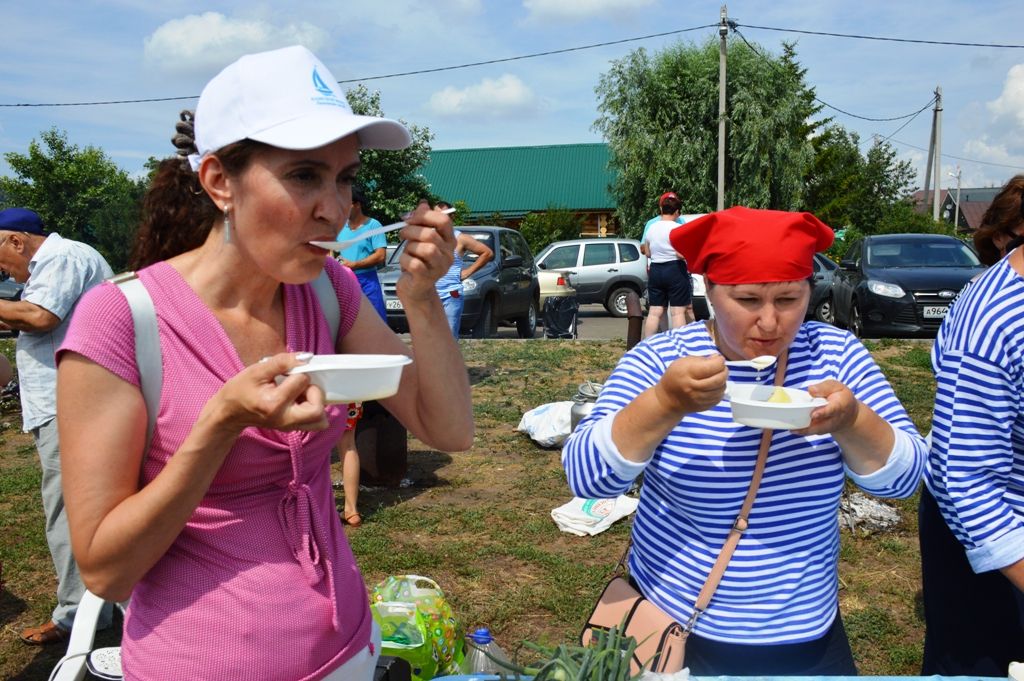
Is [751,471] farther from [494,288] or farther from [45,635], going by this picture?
[494,288]

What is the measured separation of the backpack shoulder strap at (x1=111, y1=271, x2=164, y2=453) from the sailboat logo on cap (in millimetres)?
467

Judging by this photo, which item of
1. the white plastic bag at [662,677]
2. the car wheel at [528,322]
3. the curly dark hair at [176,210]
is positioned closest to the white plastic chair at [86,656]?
the curly dark hair at [176,210]

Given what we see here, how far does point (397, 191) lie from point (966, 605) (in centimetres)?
2699

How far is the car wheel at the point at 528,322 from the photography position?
1448cm

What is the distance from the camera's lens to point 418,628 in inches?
114

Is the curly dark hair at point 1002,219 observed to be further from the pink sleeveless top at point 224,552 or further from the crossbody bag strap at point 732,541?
the pink sleeveless top at point 224,552

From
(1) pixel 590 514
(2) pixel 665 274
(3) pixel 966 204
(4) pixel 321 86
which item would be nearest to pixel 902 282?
(2) pixel 665 274

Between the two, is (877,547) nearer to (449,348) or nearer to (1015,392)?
(1015,392)

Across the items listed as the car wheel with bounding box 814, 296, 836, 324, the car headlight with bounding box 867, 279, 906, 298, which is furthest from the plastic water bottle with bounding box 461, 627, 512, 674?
the car wheel with bounding box 814, 296, 836, 324

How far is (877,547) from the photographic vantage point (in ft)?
15.2

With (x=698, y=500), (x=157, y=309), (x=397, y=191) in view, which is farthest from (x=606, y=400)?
(x=397, y=191)

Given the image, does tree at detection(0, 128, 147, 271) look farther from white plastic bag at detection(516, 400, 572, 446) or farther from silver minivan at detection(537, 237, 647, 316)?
white plastic bag at detection(516, 400, 572, 446)

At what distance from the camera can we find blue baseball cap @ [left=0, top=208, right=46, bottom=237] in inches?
161

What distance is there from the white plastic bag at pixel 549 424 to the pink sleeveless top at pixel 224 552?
4926 millimetres
